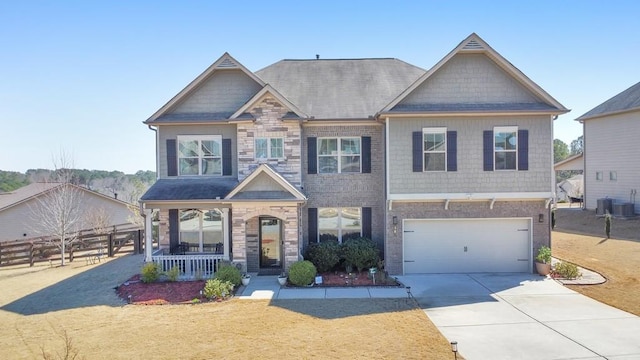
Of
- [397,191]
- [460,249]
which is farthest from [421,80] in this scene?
[460,249]

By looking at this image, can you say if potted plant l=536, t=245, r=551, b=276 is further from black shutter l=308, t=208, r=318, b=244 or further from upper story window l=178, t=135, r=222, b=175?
upper story window l=178, t=135, r=222, b=175

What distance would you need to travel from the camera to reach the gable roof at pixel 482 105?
1478cm

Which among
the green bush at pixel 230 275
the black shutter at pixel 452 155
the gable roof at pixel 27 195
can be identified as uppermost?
the black shutter at pixel 452 155

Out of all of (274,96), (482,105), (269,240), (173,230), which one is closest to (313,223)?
(269,240)

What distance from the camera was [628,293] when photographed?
12406 millimetres

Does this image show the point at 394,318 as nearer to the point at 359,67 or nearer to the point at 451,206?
the point at 451,206

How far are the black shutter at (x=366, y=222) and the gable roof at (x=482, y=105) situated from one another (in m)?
4.43

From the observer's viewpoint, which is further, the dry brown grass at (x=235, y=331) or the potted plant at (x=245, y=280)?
the potted plant at (x=245, y=280)

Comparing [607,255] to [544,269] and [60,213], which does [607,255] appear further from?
[60,213]

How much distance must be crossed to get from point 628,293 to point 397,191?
26.6 feet

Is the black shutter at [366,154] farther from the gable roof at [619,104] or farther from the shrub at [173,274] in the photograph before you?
the gable roof at [619,104]

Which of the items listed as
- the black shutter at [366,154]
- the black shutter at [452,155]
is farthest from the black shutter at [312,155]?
the black shutter at [452,155]

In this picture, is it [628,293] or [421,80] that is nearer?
[628,293]

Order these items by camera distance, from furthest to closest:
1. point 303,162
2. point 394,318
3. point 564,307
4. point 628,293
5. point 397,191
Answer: point 303,162
point 397,191
point 628,293
point 564,307
point 394,318
